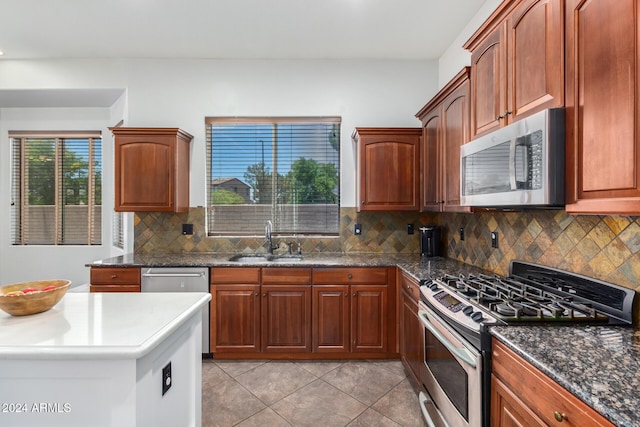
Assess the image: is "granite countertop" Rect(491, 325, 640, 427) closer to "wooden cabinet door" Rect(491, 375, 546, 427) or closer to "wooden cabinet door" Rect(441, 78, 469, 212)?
"wooden cabinet door" Rect(491, 375, 546, 427)

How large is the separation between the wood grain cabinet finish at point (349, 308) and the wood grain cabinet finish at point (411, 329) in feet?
0.63

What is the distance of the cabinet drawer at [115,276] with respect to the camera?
2857mm

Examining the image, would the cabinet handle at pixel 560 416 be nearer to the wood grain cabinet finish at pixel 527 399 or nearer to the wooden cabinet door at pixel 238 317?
the wood grain cabinet finish at pixel 527 399

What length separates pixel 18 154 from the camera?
407 centimetres

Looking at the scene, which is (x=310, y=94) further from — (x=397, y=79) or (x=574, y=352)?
(x=574, y=352)

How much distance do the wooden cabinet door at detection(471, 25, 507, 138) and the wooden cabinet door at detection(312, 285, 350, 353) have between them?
67.4 inches

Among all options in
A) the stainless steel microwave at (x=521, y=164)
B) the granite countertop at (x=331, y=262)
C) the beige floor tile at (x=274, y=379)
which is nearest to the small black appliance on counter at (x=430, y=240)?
the granite countertop at (x=331, y=262)

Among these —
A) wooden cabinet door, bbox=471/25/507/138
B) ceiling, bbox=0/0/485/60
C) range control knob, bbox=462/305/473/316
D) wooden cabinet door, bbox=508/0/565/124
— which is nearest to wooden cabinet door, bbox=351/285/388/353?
range control knob, bbox=462/305/473/316

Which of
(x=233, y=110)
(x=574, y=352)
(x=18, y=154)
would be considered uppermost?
(x=233, y=110)

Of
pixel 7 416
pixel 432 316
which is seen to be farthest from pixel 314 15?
pixel 7 416

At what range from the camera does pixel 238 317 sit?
2.89 m

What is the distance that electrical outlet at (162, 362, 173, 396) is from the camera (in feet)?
4.14

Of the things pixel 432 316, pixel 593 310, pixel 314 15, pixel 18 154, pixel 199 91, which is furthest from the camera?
pixel 18 154

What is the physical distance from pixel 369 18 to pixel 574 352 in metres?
2.75
